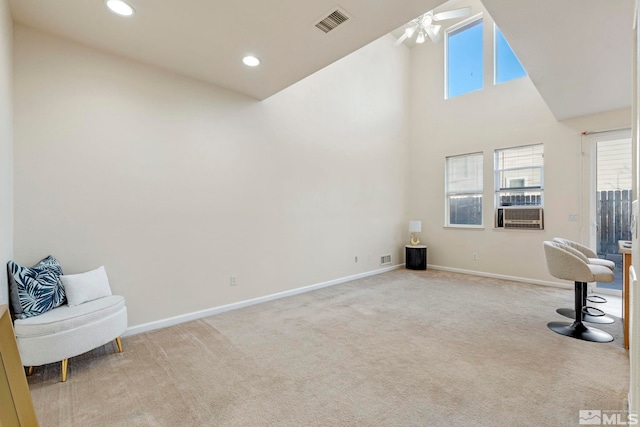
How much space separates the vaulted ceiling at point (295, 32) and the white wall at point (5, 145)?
31cm

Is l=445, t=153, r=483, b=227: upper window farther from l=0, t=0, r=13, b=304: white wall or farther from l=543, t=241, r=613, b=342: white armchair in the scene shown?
l=0, t=0, r=13, b=304: white wall

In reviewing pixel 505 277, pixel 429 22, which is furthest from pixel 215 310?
pixel 429 22

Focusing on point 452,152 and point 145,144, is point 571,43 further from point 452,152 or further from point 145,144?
point 145,144

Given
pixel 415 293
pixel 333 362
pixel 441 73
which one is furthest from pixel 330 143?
pixel 333 362

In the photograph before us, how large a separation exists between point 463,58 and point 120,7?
20.7 ft

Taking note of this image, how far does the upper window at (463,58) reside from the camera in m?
5.96

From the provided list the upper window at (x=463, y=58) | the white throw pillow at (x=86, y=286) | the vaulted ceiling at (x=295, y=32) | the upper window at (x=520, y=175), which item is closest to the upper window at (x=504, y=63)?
the upper window at (x=463, y=58)

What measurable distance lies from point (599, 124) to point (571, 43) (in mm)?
2878

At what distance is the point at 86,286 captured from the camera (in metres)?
2.62

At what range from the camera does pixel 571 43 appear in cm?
256

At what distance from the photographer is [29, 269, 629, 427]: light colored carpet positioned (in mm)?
1853

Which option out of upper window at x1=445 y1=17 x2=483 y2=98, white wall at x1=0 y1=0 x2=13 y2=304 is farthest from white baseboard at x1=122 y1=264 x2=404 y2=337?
upper window at x1=445 y1=17 x2=483 y2=98

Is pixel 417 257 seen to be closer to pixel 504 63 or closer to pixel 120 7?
pixel 504 63

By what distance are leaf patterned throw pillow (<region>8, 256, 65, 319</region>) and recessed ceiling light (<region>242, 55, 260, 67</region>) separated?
268cm
